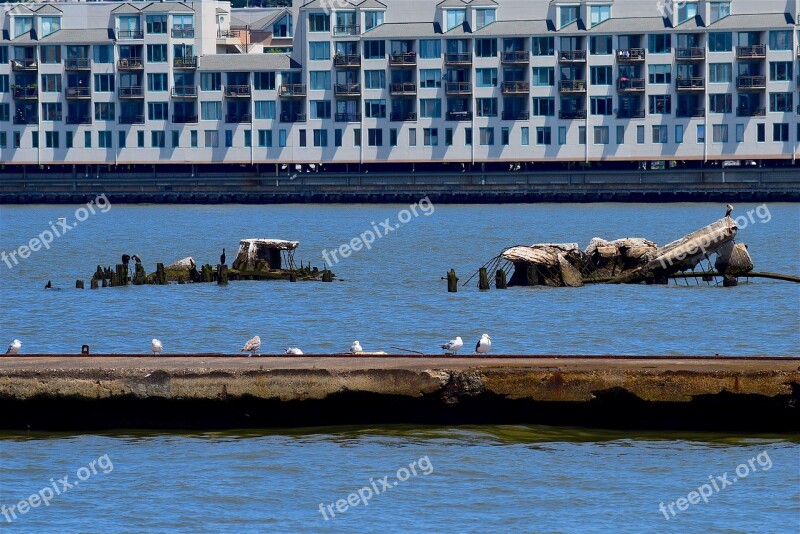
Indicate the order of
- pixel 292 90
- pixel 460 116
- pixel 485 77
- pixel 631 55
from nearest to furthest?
1. pixel 631 55
2. pixel 460 116
3. pixel 485 77
4. pixel 292 90

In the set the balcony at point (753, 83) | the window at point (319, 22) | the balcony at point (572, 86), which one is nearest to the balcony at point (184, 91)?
the window at point (319, 22)

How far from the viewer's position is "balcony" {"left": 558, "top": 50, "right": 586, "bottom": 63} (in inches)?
4493

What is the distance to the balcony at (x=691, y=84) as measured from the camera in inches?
4434

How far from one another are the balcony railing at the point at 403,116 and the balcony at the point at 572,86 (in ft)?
36.9

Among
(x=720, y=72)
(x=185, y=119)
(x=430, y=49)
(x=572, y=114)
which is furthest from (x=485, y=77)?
(x=185, y=119)

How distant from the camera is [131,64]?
392ft

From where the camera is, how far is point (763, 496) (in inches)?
774

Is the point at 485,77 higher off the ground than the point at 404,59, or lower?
lower

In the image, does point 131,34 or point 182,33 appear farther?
point 131,34

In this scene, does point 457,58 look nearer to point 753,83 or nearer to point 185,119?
point 185,119

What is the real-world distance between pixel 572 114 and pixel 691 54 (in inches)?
382

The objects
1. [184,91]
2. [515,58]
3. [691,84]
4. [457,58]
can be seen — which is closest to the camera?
[691,84]

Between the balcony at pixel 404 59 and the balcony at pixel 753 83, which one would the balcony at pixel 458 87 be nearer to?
the balcony at pixel 404 59

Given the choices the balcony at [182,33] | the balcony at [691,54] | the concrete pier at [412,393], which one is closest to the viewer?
the concrete pier at [412,393]
